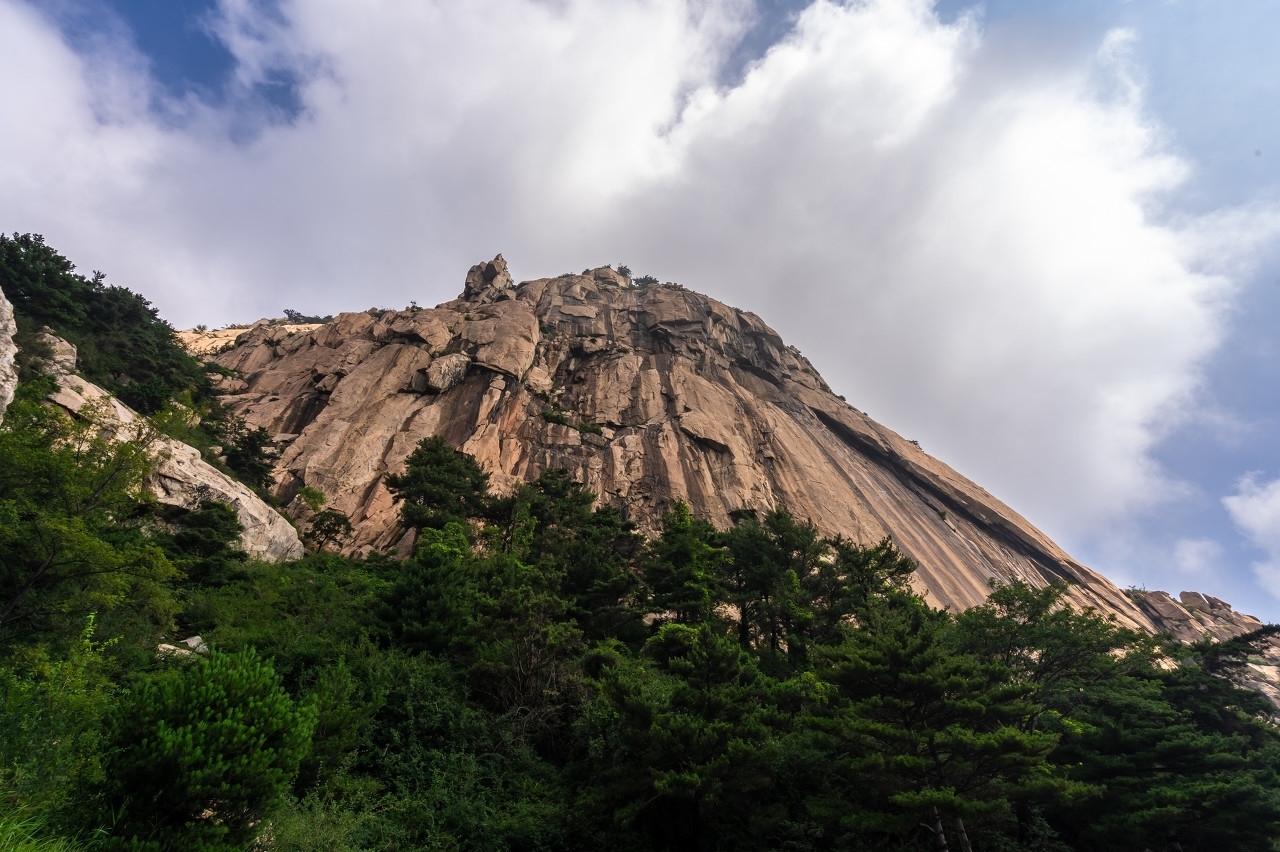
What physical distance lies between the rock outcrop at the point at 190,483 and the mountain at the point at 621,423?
5605 mm

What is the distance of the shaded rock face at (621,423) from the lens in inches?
1553

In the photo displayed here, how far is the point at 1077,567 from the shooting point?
173 feet

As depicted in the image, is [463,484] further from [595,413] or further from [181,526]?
[595,413]

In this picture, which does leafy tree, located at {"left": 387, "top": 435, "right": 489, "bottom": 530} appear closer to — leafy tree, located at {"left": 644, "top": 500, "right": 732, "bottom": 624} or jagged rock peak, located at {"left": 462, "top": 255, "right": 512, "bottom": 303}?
leafy tree, located at {"left": 644, "top": 500, "right": 732, "bottom": 624}

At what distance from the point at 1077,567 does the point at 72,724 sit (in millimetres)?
64646

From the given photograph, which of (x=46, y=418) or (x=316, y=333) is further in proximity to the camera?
(x=316, y=333)

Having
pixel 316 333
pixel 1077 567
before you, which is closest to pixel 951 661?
pixel 1077 567

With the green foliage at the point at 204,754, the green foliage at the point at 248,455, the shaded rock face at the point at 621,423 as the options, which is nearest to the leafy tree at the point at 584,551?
Result: the shaded rock face at the point at 621,423

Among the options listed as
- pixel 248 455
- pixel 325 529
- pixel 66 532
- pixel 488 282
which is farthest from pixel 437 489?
pixel 488 282

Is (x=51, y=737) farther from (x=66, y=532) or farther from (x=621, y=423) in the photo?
(x=621, y=423)

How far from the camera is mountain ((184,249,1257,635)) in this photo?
129 ft

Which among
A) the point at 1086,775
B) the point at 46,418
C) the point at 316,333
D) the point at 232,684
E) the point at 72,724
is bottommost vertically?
the point at 72,724

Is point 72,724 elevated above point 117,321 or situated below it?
below

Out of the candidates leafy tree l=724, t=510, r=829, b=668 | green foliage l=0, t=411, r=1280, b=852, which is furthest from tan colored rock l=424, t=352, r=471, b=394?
leafy tree l=724, t=510, r=829, b=668
